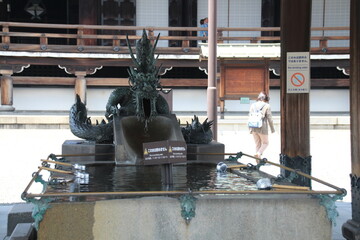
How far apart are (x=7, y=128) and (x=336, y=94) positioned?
1180cm

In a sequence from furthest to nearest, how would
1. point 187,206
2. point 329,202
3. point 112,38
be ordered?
point 112,38 < point 329,202 < point 187,206

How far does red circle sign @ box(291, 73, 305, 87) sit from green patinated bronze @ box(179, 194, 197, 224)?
2.81 m

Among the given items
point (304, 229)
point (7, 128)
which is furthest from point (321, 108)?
point (304, 229)

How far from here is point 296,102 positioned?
229 inches

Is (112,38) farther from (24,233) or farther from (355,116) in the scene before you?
(24,233)

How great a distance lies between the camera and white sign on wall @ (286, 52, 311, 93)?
19.0ft

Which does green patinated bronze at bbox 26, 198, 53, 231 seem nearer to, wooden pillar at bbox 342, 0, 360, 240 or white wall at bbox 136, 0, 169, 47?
wooden pillar at bbox 342, 0, 360, 240

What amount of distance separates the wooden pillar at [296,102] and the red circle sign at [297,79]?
0.36 ft

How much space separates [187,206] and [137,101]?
8.26 ft

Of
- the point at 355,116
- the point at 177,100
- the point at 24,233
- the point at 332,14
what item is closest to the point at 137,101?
the point at 24,233

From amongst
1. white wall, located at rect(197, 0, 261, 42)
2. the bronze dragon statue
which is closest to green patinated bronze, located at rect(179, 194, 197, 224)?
the bronze dragon statue

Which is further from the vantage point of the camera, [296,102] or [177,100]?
[177,100]

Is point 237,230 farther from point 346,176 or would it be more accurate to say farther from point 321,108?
point 321,108

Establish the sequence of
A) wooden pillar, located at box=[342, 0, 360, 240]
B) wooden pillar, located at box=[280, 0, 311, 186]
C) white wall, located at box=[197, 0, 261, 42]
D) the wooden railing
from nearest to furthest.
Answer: wooden pillar, located at box=[342, 0, 360, 240]
wooden pillar, located at box=[280, 0, 311, 186]
the wooden railing
white wall, located at box=[197, 0, 261, 42]
